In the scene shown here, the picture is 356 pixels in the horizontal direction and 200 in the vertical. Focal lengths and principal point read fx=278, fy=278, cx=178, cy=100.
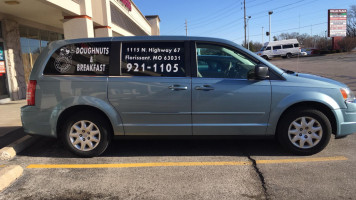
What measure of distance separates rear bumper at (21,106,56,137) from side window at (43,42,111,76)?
0.61 meters

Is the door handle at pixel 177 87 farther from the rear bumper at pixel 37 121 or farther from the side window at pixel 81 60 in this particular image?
the rear bumper at pixel 37 121

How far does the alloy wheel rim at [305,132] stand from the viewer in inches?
161

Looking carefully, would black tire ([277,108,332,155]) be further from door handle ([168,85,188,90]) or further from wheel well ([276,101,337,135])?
door handle ([168,85,188,90])

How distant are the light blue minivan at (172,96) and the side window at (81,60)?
0.02 m

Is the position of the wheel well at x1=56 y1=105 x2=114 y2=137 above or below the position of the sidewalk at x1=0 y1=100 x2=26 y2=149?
above

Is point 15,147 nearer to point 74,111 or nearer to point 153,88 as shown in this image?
point 74,111

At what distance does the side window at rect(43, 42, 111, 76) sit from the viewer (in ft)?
13.8

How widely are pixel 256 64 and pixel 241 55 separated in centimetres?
26

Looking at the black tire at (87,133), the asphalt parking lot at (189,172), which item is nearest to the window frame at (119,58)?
the black tire at (87,133)

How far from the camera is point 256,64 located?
13.8 feet

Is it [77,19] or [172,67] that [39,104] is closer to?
[172,67]

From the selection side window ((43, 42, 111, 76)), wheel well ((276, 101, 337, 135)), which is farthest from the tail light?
wheel well ((276, 101, 337, 135))

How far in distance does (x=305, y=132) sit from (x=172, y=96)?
6.74 ft

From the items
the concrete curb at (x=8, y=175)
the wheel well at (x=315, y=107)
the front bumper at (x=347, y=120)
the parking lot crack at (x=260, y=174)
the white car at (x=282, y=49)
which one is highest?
the white car at (x=282, y=49)
